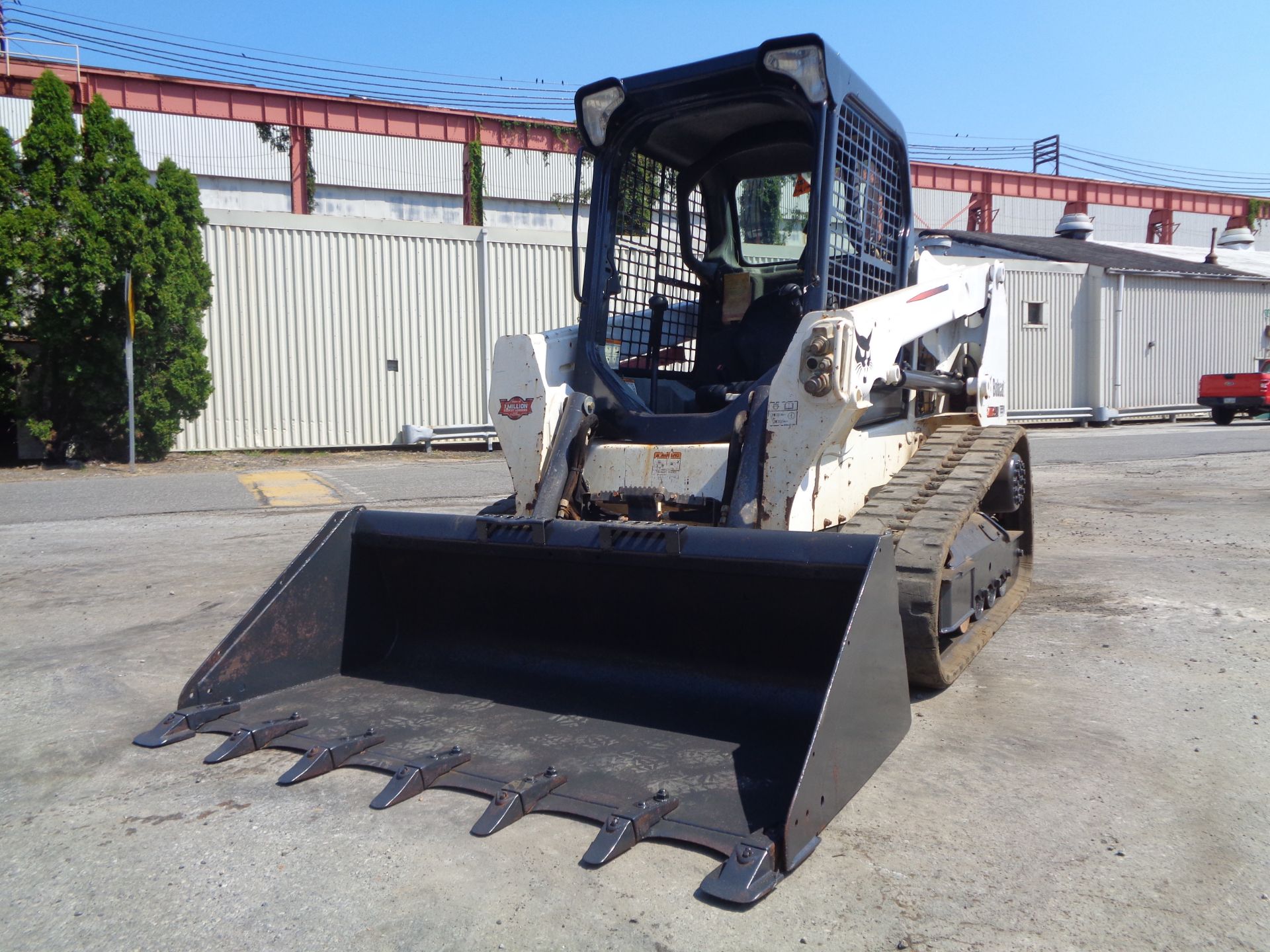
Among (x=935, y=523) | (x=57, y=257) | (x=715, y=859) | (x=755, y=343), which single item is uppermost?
(x=57, y=257)

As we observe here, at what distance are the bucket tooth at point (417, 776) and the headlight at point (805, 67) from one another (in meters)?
3.12

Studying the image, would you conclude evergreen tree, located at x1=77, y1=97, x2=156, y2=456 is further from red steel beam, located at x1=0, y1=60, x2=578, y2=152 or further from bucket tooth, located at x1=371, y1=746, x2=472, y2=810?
bucket tooth, located at x1=371, y1=746, x2=472, y2=810

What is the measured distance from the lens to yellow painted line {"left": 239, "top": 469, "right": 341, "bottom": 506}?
1120cm

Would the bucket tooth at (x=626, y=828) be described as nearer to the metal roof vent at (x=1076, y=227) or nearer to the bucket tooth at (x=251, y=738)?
the bucket tooth at (x=251, y=738)

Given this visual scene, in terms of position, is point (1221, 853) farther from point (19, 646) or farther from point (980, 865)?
point (19, 646)

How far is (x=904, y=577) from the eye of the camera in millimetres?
3879

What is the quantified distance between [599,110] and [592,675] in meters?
2.83

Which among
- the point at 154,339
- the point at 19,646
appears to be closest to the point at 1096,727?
the point at 19,646

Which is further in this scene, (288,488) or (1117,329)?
(1117,329)

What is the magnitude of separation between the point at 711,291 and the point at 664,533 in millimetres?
2491

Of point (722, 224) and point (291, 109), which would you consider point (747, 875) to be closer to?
point (722, 224)

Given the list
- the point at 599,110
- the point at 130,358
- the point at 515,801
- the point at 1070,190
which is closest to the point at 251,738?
the point at 515,801

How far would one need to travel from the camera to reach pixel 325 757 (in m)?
3.45

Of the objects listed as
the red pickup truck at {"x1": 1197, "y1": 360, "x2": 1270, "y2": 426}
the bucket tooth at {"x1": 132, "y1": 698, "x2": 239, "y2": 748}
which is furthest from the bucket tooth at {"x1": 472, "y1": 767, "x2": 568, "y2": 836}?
the red pickup truck at {"x1": 1197, "y1": 360, "x2": 1270, "y2": 426}
